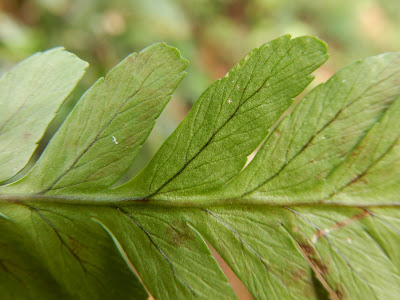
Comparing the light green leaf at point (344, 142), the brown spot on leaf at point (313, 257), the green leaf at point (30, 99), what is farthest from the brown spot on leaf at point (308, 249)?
the green leaf at point (30, 99)

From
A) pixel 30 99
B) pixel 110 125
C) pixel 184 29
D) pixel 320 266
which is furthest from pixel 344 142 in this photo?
pixel 184 29

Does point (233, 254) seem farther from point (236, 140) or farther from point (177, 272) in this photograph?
point (236, 140)

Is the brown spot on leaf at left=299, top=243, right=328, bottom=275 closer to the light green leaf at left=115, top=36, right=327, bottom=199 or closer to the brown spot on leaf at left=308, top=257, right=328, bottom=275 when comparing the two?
the brown spot on leaf at left=308, top=257, right=328, bottom=275

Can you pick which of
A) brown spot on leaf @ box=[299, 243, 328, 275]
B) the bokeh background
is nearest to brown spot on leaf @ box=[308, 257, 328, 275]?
brown spot on leaf @ box=[299, 243, 328, 275]

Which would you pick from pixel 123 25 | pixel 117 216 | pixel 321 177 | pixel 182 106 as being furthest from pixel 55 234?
pixel 182 106

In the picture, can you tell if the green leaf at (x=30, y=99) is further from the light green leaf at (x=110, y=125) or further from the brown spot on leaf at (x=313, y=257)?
the brown spot on leaf at (x=313, y=257)
